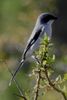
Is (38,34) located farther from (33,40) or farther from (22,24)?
(22,24)

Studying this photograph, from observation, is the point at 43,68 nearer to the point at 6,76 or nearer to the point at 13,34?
the point at 6,76

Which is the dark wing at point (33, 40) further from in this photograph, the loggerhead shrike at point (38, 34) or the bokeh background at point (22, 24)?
the bokeh background at point (22, 24)

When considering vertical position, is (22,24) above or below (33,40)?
below

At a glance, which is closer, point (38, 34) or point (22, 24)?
point (38, 34)

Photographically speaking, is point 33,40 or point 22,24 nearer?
point 33,40

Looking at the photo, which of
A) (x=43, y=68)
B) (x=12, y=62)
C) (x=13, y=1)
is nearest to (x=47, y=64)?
(x=43, y=68)

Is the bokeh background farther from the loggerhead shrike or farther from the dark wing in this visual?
the dark wing

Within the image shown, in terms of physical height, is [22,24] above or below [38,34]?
below

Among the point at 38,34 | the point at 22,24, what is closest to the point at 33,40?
the point at 38,34


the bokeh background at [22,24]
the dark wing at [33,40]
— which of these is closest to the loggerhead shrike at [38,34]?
the dark wing at [33,40]

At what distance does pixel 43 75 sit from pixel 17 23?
7.80 m

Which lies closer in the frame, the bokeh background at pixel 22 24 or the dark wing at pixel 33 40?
the dark wing at pixel 33 40

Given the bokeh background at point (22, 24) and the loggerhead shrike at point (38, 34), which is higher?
the loggerhead shrike at point (38, 34)

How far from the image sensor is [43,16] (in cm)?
477
